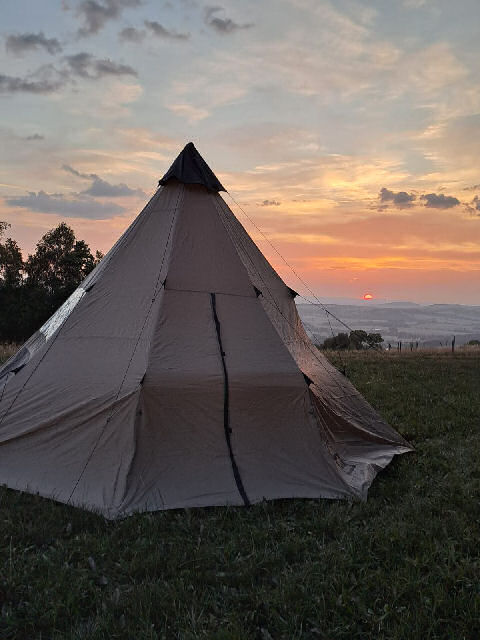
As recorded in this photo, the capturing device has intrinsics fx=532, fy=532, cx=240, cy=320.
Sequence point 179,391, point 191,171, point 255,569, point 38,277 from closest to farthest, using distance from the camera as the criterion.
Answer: point 255,569
point 179,391
point 191,171
point 38,277

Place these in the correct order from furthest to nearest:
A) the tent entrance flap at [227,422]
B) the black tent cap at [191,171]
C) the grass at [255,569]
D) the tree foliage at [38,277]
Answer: the tree foliage at [38,277] → the black tent cap at [191,171] → the tent entrance flap at [227,422] → the grass at [255,569]

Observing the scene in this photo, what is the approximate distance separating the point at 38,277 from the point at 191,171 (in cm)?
3839

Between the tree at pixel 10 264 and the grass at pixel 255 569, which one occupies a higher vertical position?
the tree at pixel 10 264

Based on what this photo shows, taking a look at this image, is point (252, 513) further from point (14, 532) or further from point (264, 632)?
point (14, 532)

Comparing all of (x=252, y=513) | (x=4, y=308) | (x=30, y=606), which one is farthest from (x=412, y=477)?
(x=4, y=308)

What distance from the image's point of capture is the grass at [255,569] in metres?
4.61

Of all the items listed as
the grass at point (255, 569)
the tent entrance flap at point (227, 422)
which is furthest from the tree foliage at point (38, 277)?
the grass at point (255, 569)

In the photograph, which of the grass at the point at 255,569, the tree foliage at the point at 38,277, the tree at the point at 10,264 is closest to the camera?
the grass at the point at 255,569

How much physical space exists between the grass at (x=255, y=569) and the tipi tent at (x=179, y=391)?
461 mm

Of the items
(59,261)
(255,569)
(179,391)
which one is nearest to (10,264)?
(59,261)

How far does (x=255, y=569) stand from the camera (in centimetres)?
554

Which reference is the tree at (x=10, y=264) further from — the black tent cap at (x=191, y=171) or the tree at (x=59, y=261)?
the black tent cap at (x=191, y=171)

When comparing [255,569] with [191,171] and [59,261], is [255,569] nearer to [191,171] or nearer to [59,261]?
[191,171]

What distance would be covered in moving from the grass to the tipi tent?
46 centimetres
